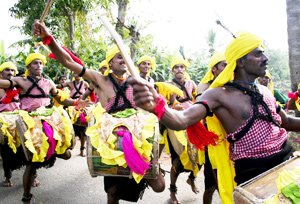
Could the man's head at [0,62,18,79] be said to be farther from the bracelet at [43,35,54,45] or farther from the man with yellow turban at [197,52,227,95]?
the man with yellow turban at [197,52,227,95]

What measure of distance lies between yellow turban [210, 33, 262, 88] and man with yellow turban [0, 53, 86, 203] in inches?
111

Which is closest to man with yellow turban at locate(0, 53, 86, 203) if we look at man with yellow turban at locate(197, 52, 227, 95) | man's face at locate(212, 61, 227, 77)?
man with yellow turban at locate(197, 52, 227, 95)

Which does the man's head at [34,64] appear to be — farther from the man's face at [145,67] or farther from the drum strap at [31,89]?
the man's face at [145,67]

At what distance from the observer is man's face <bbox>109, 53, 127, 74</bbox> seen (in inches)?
165

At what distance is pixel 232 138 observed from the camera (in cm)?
279

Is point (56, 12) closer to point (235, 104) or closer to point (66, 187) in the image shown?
point (66, 187)

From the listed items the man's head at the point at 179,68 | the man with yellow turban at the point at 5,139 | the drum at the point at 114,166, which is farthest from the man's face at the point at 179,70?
the man with yellow turban at the point at 5,139

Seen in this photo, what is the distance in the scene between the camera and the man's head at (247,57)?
9.38ft

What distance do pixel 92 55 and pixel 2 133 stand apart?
29.8 ft

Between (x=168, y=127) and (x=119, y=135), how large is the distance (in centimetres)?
125

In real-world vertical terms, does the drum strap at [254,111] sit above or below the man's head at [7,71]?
below

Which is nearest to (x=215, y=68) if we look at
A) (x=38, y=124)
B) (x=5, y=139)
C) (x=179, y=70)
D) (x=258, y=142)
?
(x=179, y=70)

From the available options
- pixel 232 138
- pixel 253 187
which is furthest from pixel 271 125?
pixel 253 187

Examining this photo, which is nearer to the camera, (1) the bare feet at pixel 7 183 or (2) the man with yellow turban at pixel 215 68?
(2) the man with yellow turban at pixel 215 68
